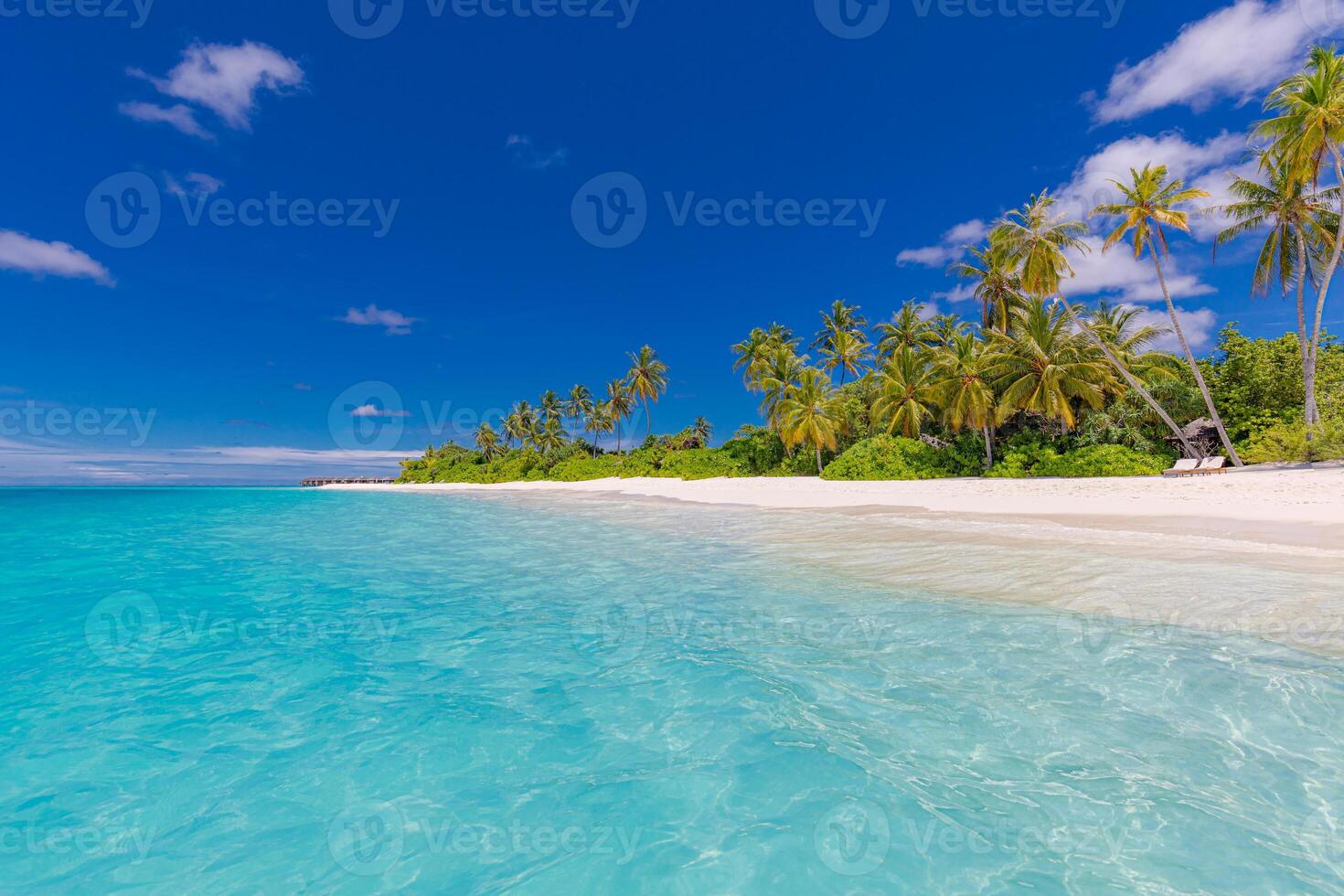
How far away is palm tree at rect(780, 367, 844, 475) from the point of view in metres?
36.6

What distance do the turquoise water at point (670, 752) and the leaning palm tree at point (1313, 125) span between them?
2591cm

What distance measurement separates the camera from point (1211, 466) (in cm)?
2178

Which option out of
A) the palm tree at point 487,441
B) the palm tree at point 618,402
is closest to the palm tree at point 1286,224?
the palm tree at point 618,402

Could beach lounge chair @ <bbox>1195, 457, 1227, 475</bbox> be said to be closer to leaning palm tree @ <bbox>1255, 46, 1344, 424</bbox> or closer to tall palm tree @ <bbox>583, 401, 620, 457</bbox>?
leaning palm tree @ <bbox>1255, 46, 1344, 424</bbox>

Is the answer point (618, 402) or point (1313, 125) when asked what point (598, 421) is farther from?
point (1313, 125)

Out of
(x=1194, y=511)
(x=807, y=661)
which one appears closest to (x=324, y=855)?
(x=807, y=661)

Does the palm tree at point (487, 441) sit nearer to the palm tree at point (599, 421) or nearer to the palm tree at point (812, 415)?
the palm tree at point (599, 421)

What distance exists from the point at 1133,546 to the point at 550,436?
67.9 metres

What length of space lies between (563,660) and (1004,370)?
30.7 metres

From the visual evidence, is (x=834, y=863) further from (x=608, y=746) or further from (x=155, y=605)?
(x=155, y=605)

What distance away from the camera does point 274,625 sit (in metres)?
7.62

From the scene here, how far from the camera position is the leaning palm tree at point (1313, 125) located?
19984mm

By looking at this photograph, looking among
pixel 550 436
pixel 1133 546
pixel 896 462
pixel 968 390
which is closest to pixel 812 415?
pixel 896 462

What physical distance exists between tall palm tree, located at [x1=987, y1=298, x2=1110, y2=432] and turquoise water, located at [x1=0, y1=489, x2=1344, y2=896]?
79.5 ft
